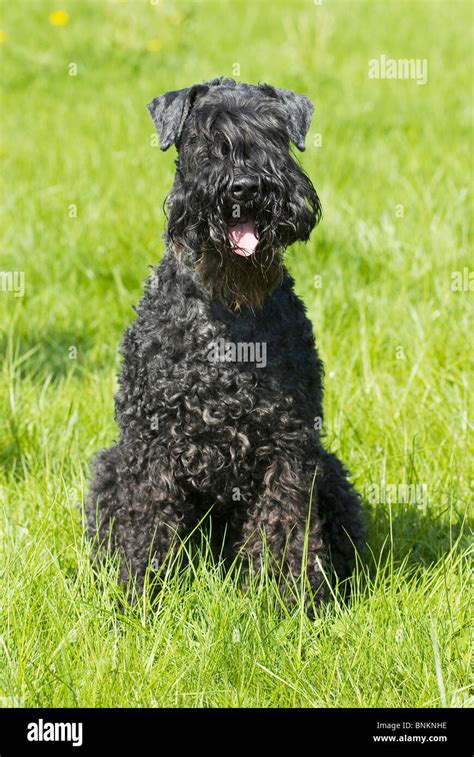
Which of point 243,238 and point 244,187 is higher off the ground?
point 244,187

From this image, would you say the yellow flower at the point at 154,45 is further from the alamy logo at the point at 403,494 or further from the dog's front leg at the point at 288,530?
the dog's front leg at the point at 288,530

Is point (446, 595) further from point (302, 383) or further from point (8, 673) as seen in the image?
point (8, 673)

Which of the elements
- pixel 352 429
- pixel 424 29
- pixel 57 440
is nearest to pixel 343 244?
pixel 352 429

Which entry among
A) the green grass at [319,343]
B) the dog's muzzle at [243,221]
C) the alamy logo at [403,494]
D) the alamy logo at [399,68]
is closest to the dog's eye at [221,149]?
the dog's muzzle at [243,221]

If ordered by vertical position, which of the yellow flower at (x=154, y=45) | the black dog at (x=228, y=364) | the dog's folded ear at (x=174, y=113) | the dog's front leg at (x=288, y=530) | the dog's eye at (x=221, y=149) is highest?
the yellow flower at (x=154, y=45)

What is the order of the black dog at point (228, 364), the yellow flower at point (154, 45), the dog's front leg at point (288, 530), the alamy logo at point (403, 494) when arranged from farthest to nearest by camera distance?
the yellow flower at point (154, 45), the alamy logo at point (403, 494), the dog's front leg at point (288, 530), the black dog at point (228, 364)

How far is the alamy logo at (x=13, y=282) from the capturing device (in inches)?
243

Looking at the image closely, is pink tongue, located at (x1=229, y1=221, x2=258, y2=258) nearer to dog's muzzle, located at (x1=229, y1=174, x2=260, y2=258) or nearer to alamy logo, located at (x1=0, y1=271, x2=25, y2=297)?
dog's muzzle, located at (x1=229, y1=174, x2=260, y2=258)

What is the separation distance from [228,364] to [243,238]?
1.65 feet

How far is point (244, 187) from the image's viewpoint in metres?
3.25

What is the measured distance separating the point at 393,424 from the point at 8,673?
2.30 metres
